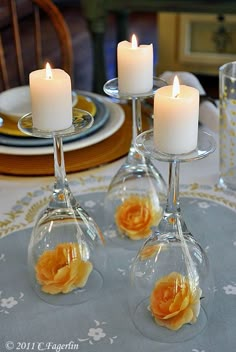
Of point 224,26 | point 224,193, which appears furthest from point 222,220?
point 224,26

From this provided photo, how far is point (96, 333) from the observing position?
62 cm

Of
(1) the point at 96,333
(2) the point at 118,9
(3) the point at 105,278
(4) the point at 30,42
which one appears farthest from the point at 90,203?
(4) the point at 30,42

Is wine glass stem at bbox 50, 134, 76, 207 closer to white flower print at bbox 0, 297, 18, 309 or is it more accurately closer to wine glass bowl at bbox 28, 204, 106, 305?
wine glass bowl at bbox 28, 204, 106, 305

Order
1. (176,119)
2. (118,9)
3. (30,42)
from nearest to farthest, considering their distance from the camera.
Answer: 1. (176,119)
2. (118,9)
3. (30,42)

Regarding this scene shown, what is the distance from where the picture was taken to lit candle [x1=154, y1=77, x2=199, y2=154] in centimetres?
53

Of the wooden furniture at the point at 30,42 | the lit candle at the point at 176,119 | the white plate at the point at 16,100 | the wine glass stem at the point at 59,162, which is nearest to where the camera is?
the lit candle at the point at 176,119

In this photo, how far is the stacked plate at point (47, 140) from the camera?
950mm

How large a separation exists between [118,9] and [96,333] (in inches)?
79.3

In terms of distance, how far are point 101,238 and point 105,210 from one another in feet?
0.35

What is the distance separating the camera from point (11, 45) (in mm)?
4082

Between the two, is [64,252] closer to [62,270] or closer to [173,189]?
[62,270]

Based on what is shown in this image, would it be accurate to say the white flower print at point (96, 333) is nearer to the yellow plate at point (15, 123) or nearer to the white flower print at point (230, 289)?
the white flower print at point (230, 289)

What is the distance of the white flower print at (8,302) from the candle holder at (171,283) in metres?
0.14

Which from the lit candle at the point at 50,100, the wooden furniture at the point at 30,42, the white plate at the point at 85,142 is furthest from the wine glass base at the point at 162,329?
the wooden furniture at the point at 30,42
